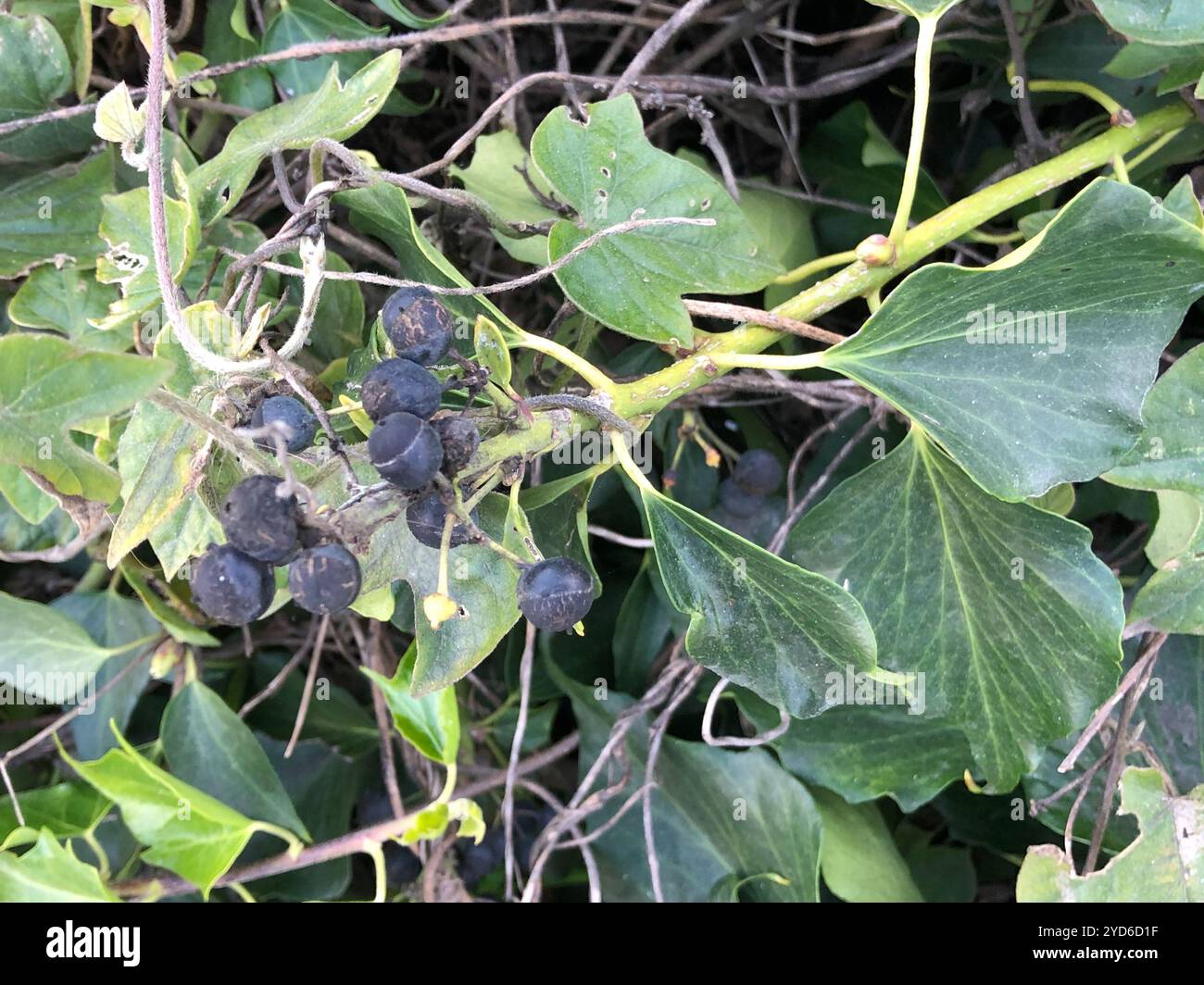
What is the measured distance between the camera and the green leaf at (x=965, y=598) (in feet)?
2.26

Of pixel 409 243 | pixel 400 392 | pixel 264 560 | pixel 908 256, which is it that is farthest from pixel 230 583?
pixel 908 256

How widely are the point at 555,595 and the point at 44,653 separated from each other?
639 mm

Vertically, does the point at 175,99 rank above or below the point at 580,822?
above

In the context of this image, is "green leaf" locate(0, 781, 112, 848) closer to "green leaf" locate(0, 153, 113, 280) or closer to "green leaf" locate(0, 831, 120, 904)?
"green leaf" locate(0, 831, 120, 904)

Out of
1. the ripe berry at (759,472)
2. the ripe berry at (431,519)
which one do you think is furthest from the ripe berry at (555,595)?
the ripe berry at (759,472)

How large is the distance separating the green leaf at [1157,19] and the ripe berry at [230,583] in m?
0.62

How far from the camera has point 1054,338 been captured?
608 millimetres

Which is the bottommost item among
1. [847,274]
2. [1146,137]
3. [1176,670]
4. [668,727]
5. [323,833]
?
[323,833]

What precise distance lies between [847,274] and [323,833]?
751 mm

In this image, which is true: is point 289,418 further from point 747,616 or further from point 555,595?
point 747,616

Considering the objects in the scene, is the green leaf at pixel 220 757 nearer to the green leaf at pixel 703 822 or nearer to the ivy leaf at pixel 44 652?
the ivy leaf at pixel 44 652
